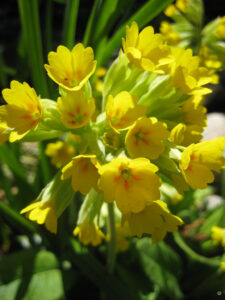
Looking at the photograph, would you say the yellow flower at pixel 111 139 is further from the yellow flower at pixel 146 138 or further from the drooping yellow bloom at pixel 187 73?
the drooping yellow bloom at pixel 187 73

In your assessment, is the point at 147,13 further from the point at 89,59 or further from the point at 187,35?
the point at 187,35

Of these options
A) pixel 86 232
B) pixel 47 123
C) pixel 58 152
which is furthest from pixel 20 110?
pixel 58 152

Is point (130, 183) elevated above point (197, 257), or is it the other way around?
point (130, 183)

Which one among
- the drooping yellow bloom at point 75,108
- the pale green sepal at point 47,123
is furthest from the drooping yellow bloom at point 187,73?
the pale green sepal at point 47,123

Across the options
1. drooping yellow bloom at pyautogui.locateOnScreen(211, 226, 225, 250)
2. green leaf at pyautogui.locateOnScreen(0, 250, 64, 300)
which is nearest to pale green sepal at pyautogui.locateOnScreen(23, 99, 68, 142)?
green leaf at pyautogui.locateOnScreen(0, 250, 64, 300)

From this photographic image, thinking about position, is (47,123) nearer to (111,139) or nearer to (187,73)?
(111,139)

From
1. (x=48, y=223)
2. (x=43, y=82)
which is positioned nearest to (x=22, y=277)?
(x=48, y=223)
